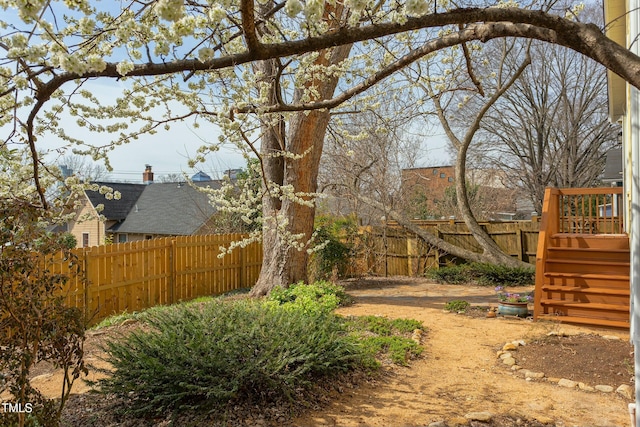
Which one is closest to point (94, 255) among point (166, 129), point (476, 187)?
point (166, 129)

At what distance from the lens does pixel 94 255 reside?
805cm

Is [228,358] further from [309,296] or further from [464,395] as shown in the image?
[309,296]

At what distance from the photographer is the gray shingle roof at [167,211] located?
2036cm

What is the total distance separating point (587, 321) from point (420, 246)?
6.77 meters

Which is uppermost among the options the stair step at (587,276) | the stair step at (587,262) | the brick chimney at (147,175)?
the brick chimney at (147,175)

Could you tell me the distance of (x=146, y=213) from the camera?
2258cm

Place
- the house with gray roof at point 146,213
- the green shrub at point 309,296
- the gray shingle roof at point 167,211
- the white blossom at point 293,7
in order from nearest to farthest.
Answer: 1. the white blossom at point 293,7
2. the green shrub at point 309,296
3. the gray shingle roof at point 167,211
4. the house with gray roof at point 146,213

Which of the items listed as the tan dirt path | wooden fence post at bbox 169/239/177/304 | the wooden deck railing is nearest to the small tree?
the tan dirt path

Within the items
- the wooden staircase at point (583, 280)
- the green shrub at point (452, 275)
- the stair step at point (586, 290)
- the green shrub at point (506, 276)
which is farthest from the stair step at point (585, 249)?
the green shrub at point (452, 275)

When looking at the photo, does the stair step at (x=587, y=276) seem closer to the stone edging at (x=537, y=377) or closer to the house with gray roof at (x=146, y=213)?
the stone edging at (x=537, y=377)

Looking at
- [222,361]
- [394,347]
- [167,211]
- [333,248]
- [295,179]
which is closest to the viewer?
[222,361]

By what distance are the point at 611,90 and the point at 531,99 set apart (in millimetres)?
12065

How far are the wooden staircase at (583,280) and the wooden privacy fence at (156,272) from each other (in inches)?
258

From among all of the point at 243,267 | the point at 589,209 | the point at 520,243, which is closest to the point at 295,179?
the point at 243,267
